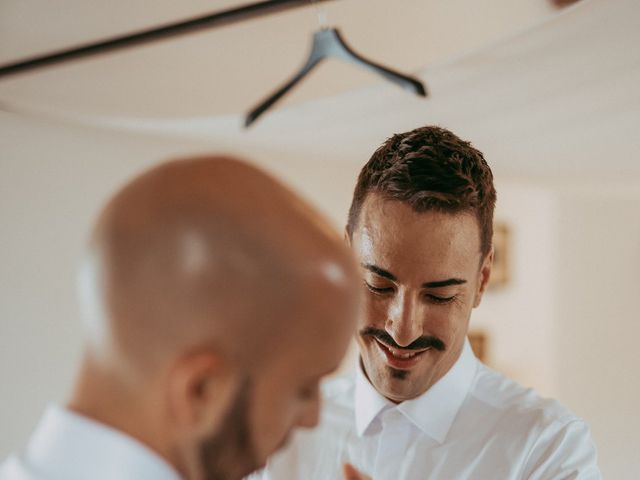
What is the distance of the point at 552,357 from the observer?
6.35 metres

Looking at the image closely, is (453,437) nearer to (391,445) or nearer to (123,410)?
(391,445)

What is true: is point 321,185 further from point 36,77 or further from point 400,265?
point 400,265

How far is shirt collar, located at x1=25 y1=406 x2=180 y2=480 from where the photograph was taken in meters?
0.64

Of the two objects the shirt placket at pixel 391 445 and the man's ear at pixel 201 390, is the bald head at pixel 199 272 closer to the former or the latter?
the man's ear at pixel 201 390

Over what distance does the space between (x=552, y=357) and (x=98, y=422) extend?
6178 mm

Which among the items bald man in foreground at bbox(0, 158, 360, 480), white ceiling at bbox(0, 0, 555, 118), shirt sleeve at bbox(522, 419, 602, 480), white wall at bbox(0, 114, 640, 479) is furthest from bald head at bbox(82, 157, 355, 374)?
white wall at bbox(0, 114, 640, 479)

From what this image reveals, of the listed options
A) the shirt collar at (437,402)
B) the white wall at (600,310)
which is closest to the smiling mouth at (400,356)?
the shirt collar at (437,402)

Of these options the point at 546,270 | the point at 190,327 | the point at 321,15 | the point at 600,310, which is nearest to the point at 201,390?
the point at 190,327

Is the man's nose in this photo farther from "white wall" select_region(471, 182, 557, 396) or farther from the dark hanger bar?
"white wall" select_region(471, 182, 557, 396)

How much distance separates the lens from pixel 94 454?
65 cm

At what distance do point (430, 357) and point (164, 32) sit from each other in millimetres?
1436

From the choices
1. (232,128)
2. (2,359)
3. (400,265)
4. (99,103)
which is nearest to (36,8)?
(99,103)

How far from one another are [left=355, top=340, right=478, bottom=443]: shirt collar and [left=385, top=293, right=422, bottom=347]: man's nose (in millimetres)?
186

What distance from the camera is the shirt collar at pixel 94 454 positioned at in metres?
0.64
